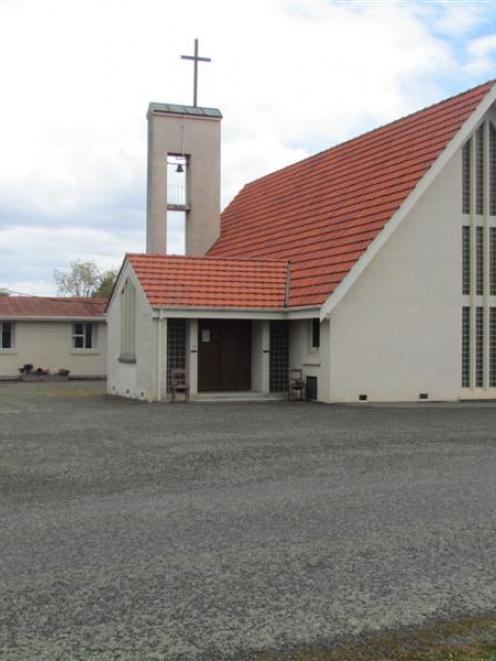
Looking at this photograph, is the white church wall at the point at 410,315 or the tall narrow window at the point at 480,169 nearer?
the white church wall at the point at 410,315

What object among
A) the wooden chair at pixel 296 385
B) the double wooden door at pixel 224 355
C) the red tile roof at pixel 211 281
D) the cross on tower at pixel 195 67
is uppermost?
the cross on tower at pixel 195 67

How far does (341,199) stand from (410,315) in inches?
188

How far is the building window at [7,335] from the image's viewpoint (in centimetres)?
3534

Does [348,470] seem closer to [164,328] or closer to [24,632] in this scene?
[24,632]

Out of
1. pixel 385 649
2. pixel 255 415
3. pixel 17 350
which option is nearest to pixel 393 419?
pixel 255 415

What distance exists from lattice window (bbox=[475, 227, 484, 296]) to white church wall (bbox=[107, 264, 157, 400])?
27.3 feet

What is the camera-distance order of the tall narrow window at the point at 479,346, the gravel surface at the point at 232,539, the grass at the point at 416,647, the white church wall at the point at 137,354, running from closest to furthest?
1. the grass at the point at 416,647
2. the gravel surface at the point at 232,539
3. the white church wall at the point at 137,354
4. the tall narrow window at the point at 479,346

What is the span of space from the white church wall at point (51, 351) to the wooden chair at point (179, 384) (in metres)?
15.5

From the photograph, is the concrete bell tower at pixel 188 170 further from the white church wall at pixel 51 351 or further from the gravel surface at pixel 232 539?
the gravel surface at pixel 232 539

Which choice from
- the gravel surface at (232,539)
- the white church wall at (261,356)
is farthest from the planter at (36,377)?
the gravel surface at (232,539)

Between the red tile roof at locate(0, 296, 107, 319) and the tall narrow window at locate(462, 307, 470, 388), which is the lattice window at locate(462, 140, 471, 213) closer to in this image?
the tall narrow window at locate(462, 307, 470, 388)

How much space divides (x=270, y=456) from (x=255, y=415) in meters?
5.77

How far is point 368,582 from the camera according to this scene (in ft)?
18.6

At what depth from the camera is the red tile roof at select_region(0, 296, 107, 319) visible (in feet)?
117
